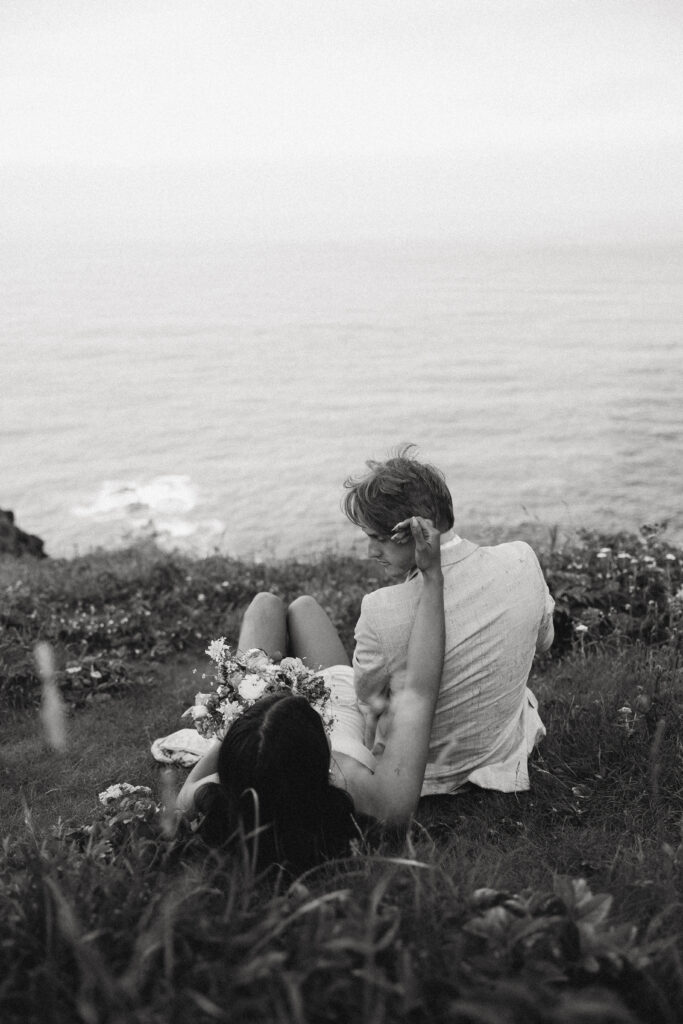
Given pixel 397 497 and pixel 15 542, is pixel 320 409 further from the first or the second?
pixel 397 497

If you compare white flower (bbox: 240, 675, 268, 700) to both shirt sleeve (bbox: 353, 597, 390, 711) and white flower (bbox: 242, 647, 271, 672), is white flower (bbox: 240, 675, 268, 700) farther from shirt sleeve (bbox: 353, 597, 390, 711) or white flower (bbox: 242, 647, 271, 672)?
shirt sleeve (bbox: 353, 597, 390, 711)

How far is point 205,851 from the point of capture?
320 cm

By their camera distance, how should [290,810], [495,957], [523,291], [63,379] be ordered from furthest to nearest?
1. [523,291]
2. [63,379]
3. [290,810]
4. [495,957]

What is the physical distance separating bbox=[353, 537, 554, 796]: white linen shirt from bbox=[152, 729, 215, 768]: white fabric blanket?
1483 millimetres

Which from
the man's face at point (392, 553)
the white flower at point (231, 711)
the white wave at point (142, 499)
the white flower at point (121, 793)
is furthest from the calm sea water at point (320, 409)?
the white flower at point (231, 711)

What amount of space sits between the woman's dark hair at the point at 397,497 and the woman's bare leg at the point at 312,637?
1307mm

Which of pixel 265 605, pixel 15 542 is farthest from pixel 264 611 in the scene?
pixel 15 542

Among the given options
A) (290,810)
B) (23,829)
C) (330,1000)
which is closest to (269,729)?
(290,810)

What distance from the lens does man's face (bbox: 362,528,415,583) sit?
3686mm

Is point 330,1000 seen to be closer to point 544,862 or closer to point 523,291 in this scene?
point 544,862

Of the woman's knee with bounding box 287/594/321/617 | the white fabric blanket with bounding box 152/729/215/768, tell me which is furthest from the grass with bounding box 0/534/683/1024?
the woman's knee with bounding box 287/594/321/617

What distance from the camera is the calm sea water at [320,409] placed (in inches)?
637

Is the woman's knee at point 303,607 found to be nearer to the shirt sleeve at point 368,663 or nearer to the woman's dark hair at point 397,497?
the shirt sleeve at point 368,663

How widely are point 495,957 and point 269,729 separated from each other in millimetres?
1028
